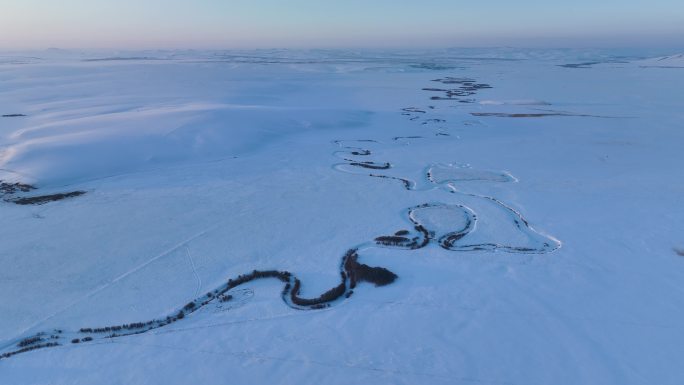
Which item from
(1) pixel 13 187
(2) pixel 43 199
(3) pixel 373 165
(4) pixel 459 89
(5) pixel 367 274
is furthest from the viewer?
(4) pixel 459 89

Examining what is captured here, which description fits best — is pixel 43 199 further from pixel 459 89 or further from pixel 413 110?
pixel 459 89

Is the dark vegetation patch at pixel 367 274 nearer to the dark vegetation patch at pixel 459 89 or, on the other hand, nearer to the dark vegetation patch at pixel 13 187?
the dark vegetation patch at pixel 13 187

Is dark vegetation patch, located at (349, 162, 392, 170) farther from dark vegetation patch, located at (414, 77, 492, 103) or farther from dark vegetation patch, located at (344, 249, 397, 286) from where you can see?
dark vegetation patch, located at (414, 77, 492, 103)

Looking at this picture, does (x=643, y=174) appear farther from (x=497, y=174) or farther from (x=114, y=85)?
(x=114, y=85)

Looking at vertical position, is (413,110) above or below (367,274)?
above

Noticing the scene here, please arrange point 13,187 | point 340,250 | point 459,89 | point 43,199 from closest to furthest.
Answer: point 340,250, point 43,199, point 13,187, point 459,89

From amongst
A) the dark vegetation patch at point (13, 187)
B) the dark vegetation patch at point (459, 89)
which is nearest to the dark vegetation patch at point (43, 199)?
the dark vegetation patch at point (13, 187)

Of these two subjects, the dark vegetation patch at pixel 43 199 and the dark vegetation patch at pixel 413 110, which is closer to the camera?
the dark vegetation patch at pixel 43 199

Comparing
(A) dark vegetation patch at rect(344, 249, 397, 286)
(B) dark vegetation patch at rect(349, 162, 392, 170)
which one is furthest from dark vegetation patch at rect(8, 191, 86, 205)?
(B) dark vegetation patch at rect(349, 162, 392, 170)

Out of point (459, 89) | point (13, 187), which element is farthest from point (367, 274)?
point (459, 89)

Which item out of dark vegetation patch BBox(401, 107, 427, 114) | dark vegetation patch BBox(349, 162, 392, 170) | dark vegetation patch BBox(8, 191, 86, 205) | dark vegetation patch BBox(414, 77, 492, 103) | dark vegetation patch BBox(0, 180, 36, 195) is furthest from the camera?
dark vegetation patch BBox(414, 77, 492, 103)
